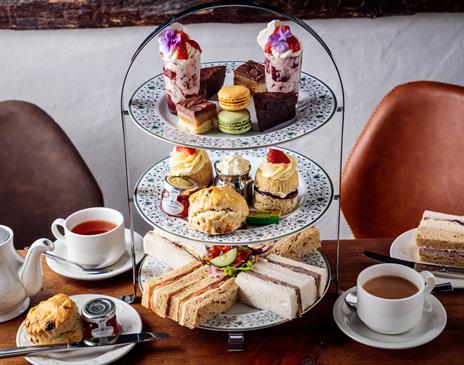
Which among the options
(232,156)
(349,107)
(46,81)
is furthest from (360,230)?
(46,81)

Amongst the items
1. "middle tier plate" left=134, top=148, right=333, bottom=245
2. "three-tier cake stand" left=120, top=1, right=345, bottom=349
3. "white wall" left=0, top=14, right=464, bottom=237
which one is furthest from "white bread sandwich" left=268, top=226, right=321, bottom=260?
"white wall" left=0, top=14, right=464, bottom=237

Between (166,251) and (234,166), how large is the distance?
11.6 inches

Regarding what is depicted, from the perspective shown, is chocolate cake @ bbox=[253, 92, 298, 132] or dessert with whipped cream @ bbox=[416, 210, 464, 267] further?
dessert with whipped cream @ bbox=[416, 210, 464, 267]

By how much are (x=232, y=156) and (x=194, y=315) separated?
1.30 feet

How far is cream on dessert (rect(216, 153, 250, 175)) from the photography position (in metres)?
1.92

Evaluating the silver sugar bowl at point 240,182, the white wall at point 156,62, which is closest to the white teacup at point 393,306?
the silver sugar bowl at point 240,182

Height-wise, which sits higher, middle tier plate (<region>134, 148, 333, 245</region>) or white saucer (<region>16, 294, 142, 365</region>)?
middle tier plate (<region>134, 148, 333, 245</region>)

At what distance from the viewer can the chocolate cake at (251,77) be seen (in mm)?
1904

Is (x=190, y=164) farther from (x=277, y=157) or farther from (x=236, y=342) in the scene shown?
(x=236, y=342)

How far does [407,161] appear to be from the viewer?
2.57 metres

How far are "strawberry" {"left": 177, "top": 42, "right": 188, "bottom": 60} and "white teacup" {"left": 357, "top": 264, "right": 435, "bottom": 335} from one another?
2.10 ft

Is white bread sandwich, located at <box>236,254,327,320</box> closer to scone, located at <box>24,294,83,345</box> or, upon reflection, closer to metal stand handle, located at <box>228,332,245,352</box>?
metal stand handle, located at <box>228,332,245,352</box>

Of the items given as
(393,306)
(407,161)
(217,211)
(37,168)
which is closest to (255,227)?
(217,211)

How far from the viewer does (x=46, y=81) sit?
3057mm
